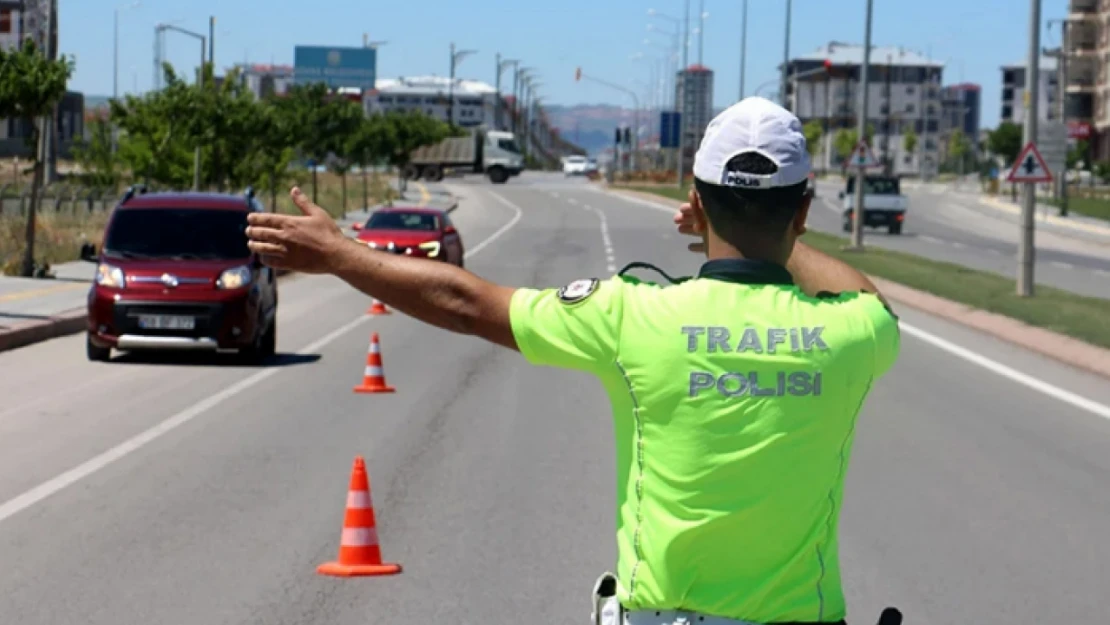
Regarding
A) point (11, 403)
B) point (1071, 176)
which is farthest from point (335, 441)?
point (1071, 176)

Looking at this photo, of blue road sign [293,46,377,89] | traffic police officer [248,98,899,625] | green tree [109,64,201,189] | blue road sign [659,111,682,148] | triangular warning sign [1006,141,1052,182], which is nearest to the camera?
traffic police officer [248,98,899,625]

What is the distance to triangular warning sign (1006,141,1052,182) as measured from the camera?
28.7 meters

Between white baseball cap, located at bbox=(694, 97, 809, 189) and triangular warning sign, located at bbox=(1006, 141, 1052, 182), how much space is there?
85.1 feet

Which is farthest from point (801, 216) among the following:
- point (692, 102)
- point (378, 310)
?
point (692, 102)

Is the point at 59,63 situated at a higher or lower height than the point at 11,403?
higher

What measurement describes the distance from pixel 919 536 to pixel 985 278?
25085 mm

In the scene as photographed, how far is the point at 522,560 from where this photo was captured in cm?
925

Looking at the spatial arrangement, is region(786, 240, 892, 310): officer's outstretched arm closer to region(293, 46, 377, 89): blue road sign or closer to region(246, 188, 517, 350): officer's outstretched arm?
region(246, 188, 517, 350): officer's outstretched arm

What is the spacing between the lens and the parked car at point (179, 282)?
1945 cm

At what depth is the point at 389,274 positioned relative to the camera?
3602 millimetres

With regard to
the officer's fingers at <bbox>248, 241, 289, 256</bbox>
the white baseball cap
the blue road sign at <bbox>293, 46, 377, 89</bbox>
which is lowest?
the officer's fingers at <bbox>248, 241, 289, 256</bbox>

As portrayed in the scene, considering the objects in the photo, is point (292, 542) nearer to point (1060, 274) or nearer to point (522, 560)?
point (522, 560)

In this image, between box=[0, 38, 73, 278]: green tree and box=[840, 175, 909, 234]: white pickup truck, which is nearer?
box=[0, 38, 73, 278]: green tree

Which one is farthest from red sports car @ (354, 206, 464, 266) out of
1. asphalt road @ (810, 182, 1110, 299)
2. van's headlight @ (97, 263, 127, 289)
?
van's headlight @ (97, 263, 127, 289)
